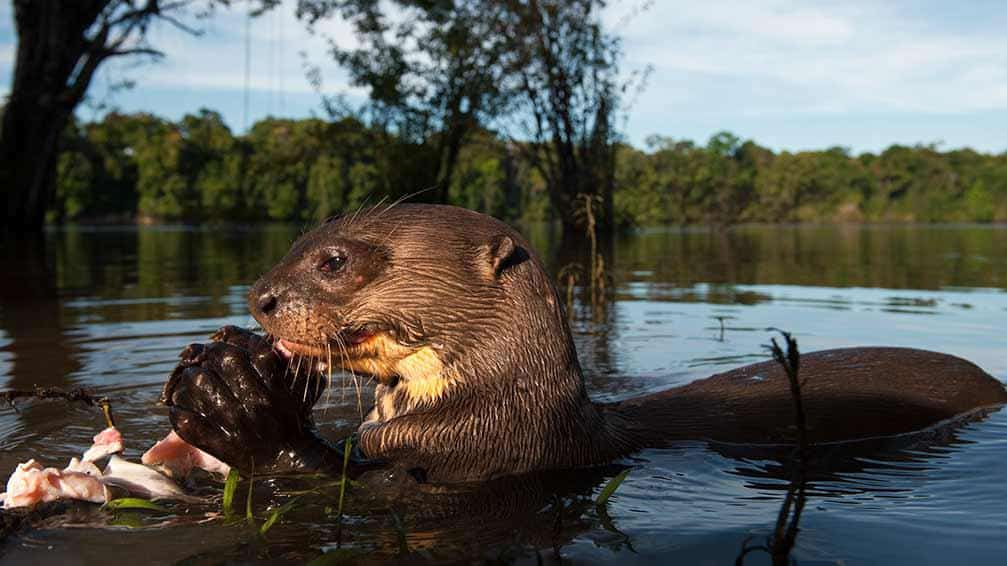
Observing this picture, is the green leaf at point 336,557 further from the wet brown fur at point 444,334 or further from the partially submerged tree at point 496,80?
the partially submerged tree at point 496,80

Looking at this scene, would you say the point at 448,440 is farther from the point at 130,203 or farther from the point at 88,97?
the point at 130,203

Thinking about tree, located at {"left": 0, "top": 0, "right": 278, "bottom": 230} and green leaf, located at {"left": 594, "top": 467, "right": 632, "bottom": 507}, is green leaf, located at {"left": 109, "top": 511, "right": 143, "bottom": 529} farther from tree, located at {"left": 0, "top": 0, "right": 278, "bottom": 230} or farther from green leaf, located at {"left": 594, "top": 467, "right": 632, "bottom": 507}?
tree, located at {"left": 0, "top": 0, "right": 278, "bottom": 230}

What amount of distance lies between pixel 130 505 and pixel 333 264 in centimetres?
84

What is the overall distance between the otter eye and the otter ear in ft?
1.33

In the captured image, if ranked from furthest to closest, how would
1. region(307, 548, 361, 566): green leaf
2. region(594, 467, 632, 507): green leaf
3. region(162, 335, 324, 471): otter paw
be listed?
region(162, 335, 324, 471): otter paw
region(594, 467, 632, 507): green leaf
region(307, 548, 361, 566): green leaf

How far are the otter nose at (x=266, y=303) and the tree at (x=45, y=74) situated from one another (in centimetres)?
Result: 2126

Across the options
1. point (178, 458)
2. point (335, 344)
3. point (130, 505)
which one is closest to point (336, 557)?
point (130, 505)

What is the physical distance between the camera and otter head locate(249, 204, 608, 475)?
2.65m

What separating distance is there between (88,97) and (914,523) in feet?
81.2

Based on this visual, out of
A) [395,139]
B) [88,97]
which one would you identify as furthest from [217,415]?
[88,97]

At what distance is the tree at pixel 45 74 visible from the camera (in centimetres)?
2134

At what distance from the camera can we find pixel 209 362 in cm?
263

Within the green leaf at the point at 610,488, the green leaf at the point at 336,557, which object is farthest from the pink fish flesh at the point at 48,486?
the green leaf at the point at 610,488

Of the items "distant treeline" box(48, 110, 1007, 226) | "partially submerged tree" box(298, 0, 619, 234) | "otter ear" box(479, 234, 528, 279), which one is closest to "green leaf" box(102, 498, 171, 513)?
"otter ear" box(479, 234, 528, 279)
